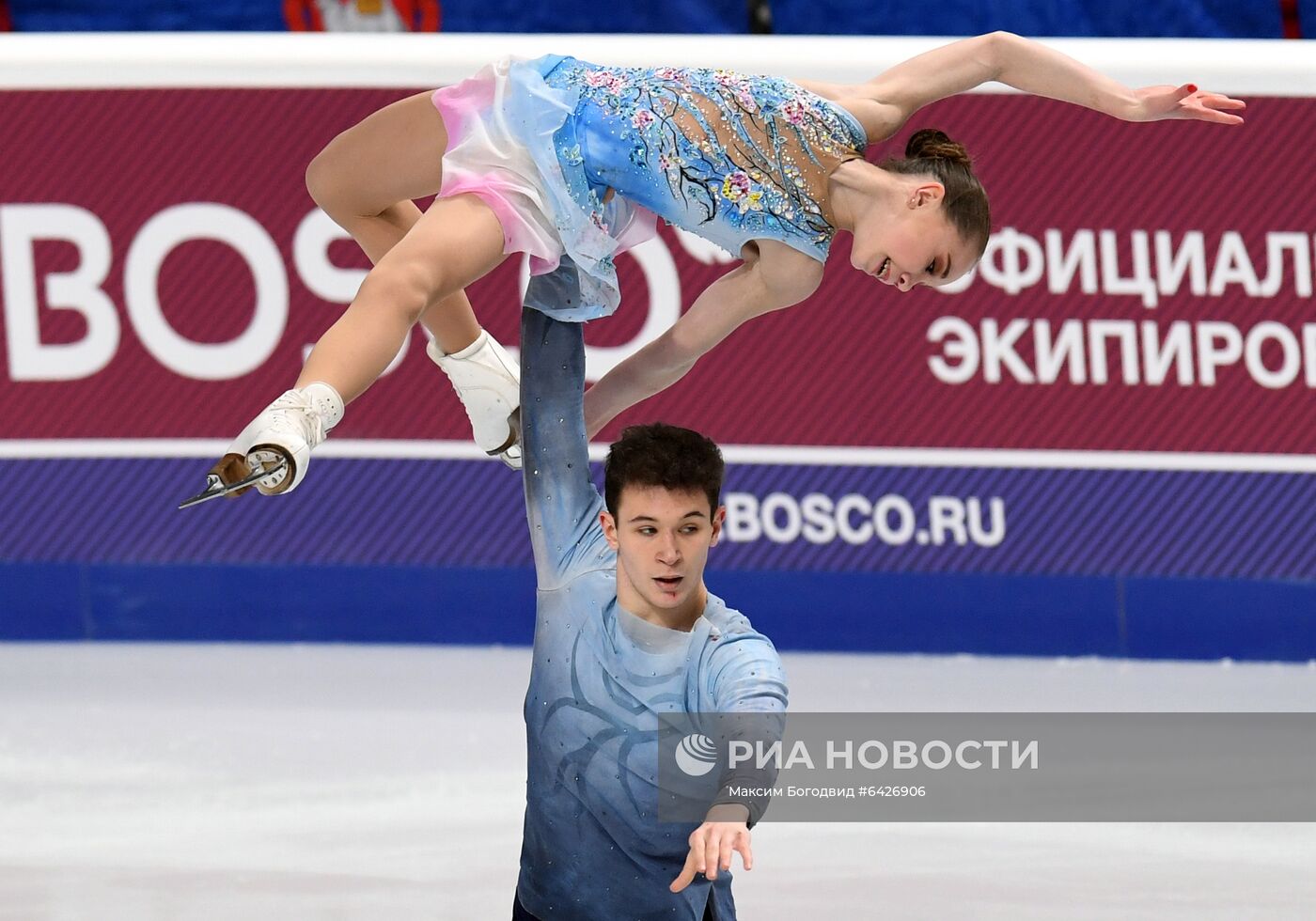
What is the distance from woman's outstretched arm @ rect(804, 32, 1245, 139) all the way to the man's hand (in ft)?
4.91

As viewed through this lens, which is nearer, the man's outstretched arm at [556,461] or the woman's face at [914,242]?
the man's outstretched arm at [556,461]

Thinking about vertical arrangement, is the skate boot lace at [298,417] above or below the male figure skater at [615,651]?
above

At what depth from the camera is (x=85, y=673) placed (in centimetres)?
605

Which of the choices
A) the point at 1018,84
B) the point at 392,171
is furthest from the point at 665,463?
the point at 1018,84

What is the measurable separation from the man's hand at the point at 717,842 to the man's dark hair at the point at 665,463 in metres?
0.47

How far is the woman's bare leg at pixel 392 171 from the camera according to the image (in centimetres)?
388

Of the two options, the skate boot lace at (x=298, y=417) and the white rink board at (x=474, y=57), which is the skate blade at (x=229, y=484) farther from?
the white rink board at (x=474, y=57)

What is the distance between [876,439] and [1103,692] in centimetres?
94

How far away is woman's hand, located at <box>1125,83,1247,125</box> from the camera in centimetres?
383

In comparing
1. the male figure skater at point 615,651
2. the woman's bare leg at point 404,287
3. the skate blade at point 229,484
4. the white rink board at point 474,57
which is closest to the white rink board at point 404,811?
the male figure skater at point 615,651

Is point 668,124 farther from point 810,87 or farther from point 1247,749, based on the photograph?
point 1247,749

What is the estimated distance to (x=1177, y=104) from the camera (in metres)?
3.86

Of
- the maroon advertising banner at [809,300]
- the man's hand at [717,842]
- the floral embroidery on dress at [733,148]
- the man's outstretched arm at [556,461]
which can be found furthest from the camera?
the maroon advertising banner at [809,300]

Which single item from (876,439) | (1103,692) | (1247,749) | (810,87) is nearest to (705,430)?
(876,439)
